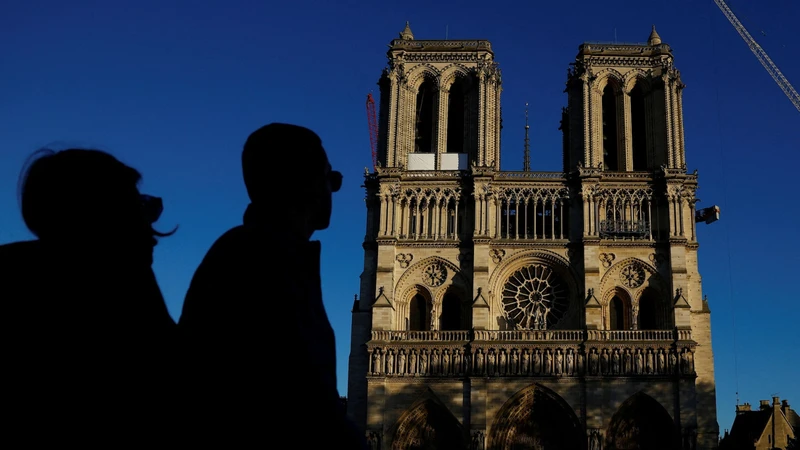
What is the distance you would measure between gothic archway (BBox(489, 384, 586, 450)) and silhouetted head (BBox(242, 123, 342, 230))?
31.5 meters

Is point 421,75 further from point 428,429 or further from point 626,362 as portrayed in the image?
point 428,429

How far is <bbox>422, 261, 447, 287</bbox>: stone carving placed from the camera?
35250 millimetres

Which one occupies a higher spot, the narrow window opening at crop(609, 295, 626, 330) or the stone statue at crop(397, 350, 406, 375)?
the narrow window opening at crop(609, 295, 626, 330)

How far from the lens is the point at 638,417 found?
33.1 metres

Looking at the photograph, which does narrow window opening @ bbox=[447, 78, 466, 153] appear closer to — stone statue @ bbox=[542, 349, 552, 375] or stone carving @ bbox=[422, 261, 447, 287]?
stone carving @ bbox=[422, 261, 447, 287]

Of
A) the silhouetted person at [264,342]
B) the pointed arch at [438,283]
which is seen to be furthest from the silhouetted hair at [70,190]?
the pointed arch at [438,283]

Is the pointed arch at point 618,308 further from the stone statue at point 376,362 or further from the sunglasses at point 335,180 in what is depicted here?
the sunglasses at point 335,180

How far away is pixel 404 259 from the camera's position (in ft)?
116

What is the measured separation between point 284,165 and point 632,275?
1333 inches

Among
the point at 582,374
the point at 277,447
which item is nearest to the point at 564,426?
the point at 582,374

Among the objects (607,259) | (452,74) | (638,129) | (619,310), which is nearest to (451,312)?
(607,259)

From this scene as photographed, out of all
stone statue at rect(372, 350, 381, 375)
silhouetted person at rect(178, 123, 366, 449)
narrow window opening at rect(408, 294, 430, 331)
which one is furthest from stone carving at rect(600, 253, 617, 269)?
silhouetted person at rect(178, 123, 366, 449)

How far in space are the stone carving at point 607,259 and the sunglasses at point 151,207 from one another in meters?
34.1

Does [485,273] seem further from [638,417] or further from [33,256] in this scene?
[33,256]
